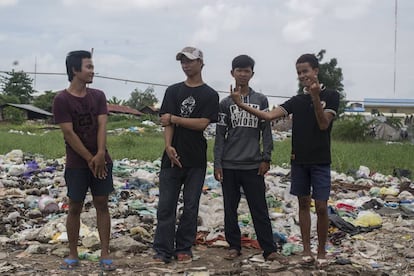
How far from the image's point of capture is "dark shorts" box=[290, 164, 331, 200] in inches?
151

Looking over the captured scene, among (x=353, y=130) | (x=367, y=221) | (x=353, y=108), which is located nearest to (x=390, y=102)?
(x=353, y=108)

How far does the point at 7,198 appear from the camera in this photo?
21.8ft

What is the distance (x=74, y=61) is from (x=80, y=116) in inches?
16.7

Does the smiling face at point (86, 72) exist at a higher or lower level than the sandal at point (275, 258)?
higher

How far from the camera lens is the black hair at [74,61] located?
12.4 ft

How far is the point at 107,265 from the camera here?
379 cm

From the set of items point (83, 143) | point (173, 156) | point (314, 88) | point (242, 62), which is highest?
point (242, 62)

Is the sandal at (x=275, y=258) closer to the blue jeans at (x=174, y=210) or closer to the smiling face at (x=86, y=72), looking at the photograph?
the blue jeans at (x=174, y=210)

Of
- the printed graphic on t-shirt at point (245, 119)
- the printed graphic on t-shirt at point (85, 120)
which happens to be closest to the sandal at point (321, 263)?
the printed graphic on t-shirt at point (245, 119)

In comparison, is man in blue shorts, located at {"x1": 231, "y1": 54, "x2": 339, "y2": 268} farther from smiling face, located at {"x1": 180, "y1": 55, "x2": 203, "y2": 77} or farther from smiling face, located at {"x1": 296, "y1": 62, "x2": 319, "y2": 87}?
smiling face, located at {"x1": 180, "y1": 55, "x2": 203, "y2": 77}

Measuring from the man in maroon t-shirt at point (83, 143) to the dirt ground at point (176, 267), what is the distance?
120 mm

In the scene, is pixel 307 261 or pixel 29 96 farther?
pixel 29 96

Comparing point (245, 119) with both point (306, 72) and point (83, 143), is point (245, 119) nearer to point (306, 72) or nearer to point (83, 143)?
point (306, 72)

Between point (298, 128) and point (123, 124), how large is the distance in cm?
2608
